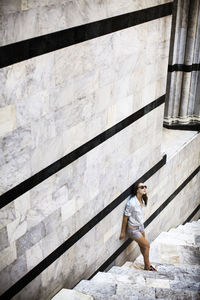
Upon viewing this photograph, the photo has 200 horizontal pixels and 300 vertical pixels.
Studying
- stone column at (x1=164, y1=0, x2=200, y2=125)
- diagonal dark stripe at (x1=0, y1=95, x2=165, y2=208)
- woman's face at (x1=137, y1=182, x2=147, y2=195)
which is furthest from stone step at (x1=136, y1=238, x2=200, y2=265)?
stone column at (x1=164, y1=0, x2=200, y2=125)

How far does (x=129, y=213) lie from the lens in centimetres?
564

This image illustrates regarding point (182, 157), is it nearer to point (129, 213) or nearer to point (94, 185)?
point (129, 213)

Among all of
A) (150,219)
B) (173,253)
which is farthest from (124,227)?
(173,253)

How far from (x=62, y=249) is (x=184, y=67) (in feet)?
14.2

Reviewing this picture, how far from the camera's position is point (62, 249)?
15.3 feet

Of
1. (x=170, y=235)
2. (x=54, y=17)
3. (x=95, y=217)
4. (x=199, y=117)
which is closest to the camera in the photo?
(x=54, y=17)

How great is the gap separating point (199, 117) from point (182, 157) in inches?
42.8

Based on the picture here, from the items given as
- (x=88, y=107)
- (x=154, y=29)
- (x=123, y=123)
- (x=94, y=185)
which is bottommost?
(x=94, y=185)

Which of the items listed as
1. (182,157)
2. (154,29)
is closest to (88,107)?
(154,29)

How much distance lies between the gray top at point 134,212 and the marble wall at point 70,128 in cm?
15

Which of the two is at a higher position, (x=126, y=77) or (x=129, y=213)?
(x=126, y=77)

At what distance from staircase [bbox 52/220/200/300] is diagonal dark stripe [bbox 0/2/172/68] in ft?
8.01

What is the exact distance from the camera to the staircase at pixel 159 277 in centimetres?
407

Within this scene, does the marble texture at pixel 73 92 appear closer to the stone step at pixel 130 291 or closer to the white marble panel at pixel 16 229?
the white marble panel at pixel 16 229
